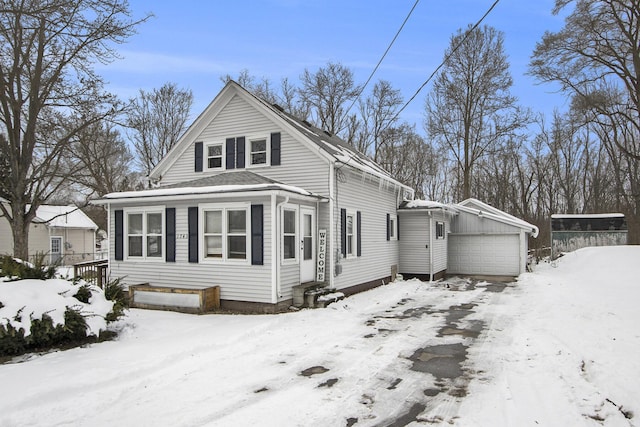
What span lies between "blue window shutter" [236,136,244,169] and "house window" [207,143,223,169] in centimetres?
79

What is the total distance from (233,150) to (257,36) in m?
3.56

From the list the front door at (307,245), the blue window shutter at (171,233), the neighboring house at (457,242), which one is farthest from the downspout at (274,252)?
the neighboring house at (457,242)

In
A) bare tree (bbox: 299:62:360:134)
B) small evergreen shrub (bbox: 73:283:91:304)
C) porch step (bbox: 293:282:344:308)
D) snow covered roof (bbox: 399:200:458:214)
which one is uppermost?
bare tree (bbox: 299:62:360:134)

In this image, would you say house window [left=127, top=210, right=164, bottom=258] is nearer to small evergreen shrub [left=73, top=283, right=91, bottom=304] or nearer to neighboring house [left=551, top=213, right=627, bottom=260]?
small evergreen shrub [left=73, top=283, right=91, bottom=304]

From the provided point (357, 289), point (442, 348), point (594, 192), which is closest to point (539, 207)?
point (594, 192)

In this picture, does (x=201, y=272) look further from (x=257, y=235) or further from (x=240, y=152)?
(x=240, y=152)

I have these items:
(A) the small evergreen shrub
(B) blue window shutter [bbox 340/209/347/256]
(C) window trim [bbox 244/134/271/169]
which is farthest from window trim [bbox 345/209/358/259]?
(A) the small evergreen shrub

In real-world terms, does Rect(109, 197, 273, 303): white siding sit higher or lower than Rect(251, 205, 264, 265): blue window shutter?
lower

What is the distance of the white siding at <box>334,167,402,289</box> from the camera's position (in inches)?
508

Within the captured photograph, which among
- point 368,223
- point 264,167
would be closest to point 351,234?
point 368,223

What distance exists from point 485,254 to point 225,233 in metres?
13.8

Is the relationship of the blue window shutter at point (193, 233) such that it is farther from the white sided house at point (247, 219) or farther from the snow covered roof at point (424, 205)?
the snow covered roof at point (424, 205)

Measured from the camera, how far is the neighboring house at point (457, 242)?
1775cm

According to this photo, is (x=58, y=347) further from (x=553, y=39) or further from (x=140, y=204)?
(x=553, y=39)
